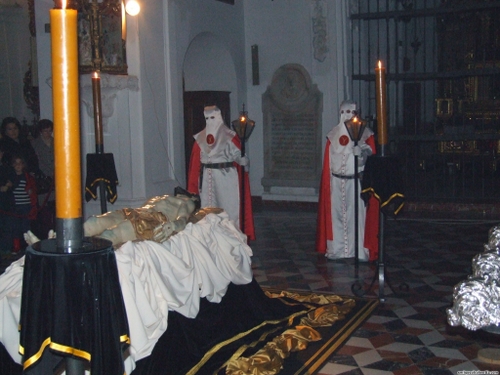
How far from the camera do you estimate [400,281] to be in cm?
621

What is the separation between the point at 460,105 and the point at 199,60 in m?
5.59

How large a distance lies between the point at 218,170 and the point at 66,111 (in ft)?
20.7

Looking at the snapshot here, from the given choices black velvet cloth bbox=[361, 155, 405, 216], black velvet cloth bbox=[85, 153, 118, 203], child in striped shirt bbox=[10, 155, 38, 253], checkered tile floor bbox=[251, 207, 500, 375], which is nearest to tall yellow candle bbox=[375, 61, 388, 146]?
black velvet cloth bbox=[361, 155, 405, 216]

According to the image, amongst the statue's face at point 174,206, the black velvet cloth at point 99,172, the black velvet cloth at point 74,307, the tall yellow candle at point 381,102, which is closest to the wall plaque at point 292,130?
the tall yellow candle at point 381,102

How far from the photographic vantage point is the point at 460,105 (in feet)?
43.3

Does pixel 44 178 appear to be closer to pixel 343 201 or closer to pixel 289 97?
pixel 343 201

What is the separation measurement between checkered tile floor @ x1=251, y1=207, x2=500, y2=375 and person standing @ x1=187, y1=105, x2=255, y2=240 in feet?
1.89

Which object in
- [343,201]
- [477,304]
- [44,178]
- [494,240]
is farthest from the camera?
[44,178]

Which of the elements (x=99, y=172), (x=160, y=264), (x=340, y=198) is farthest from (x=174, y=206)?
(x=340, y=198)

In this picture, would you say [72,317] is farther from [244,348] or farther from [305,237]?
[305,237]

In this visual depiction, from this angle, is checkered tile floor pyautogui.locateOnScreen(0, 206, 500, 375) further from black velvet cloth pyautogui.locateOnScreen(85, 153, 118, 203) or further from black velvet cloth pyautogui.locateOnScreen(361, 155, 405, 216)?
black velvet cloth pyautogui.locateOnScreen(85, 153, 118, 203)

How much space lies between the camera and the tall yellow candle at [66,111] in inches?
67.9

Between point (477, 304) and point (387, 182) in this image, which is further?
point (387, 182)

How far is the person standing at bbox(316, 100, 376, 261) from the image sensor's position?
7.29m
